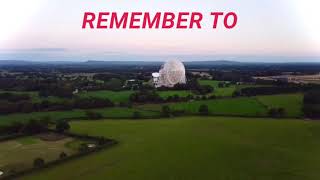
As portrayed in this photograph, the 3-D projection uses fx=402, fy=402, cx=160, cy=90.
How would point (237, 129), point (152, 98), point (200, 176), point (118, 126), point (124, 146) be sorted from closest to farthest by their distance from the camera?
point (200, 176), point (124, 146), point (237, 129), point (118, 126), point (152, 98)

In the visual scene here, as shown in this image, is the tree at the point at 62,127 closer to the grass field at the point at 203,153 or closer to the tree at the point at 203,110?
the grass field at the point at 203,153

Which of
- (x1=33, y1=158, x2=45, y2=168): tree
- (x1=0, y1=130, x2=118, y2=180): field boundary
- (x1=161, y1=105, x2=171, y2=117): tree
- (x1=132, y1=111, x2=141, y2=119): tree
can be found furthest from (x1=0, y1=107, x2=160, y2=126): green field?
(x1=33, y1=158, x2=45, y2=168): tree

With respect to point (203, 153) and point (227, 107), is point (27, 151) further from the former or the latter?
point (227, 107)

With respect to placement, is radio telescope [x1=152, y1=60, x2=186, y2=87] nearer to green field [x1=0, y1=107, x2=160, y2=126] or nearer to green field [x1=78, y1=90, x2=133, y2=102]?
green field [x1=78, y1=90, x2=133, y2=102]

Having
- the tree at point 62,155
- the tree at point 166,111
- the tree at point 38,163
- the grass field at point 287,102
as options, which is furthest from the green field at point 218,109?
the tree at point 38,163

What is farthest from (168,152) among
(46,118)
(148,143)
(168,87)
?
(168,87)

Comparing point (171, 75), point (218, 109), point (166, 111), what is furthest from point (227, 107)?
point (171, 75)

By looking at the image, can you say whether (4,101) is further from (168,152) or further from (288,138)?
(288,138)
